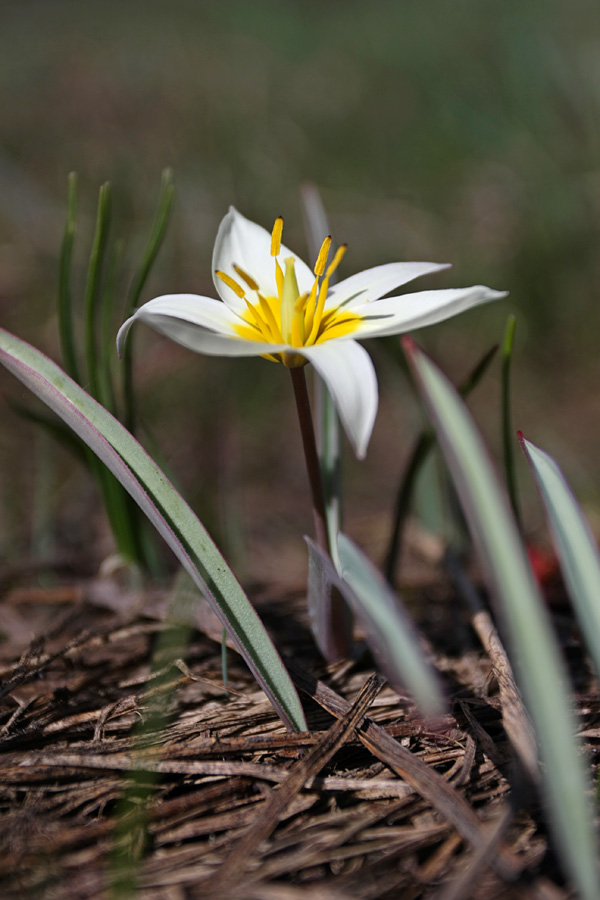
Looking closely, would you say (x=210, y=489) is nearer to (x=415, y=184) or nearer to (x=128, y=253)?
(x=128, y=253)

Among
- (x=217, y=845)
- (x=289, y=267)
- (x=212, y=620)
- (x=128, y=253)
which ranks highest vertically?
(x=128, y=253)

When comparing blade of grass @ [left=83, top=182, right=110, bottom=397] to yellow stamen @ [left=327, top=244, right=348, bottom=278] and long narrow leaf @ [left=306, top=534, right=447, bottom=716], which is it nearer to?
yellow stamen @ [left=327, top=244, right=348, bottom=278]

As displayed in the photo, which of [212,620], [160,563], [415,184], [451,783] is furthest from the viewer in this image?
[415,184]

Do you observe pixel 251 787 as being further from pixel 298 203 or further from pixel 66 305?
pixel 298 203

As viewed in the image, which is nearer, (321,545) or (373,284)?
(373,284)

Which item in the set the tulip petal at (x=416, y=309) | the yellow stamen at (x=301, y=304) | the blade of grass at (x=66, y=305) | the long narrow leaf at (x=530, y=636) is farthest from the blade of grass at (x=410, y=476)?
the blade of grass at (x=66, y=305)

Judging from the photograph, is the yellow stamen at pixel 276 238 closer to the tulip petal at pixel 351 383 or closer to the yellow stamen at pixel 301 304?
the yellow stamen at pixel 301 304

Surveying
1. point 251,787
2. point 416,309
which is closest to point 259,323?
point 416,309

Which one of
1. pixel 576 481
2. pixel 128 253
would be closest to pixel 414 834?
pixel 576 481
